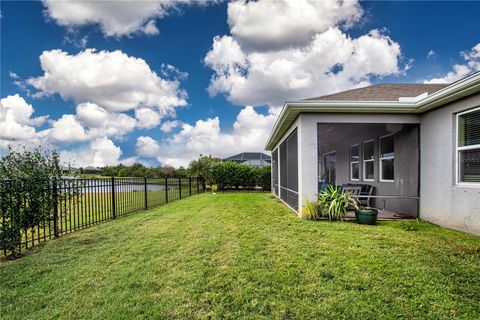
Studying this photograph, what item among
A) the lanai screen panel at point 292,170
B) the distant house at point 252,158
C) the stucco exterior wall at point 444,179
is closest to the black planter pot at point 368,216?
the stucco exterior wall at point 444,179

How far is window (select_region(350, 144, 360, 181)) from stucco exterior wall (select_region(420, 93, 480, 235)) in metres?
4.32

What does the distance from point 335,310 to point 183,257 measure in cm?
243

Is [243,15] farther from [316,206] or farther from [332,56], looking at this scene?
[316,206]

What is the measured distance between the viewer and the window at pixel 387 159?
29.1ft

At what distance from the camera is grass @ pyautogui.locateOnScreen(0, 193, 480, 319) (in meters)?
2.64

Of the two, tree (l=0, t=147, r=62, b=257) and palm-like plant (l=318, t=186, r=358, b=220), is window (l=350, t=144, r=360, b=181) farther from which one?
tree (l=0, t=147, r=62, b=257)

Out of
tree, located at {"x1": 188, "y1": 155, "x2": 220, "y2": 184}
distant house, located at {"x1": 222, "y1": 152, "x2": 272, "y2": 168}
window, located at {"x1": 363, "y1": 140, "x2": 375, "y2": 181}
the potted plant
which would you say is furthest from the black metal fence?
distant house, located at {"x1": 222, "y1": 152, "x2": 272, "y2": 168}

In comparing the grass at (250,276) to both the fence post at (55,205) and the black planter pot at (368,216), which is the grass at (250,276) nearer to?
the fence post at (55,205)

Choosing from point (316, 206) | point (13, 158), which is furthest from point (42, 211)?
point (316, 206)

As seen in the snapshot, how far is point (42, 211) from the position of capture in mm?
5184

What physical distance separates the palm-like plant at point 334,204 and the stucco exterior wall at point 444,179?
192 centimetres

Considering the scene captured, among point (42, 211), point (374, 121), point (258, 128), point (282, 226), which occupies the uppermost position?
point (258, 128)

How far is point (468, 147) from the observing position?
18.7 ft

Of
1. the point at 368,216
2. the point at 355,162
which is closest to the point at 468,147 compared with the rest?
the point at 368,216
